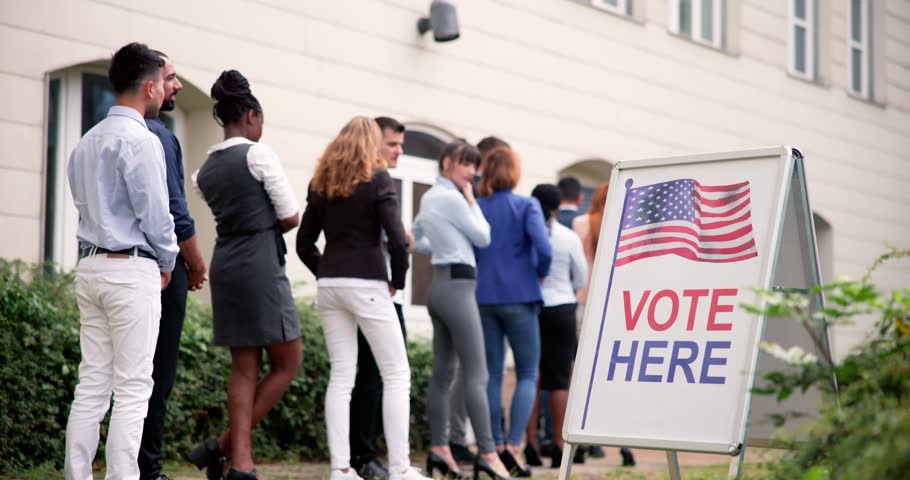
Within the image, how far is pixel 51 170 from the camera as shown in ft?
26.6

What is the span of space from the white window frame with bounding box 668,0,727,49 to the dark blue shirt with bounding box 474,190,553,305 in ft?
22.2

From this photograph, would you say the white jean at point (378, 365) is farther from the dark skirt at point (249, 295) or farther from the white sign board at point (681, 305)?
the white sign board at point (681, 305)

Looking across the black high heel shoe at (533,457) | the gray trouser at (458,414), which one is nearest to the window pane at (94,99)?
the gray trouser at (458,414)

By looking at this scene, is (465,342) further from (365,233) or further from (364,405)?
(365,233)

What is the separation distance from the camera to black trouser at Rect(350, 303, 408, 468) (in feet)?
21.2

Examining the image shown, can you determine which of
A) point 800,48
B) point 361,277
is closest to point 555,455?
point 361,277

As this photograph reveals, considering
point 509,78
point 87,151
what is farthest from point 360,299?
point 509,78

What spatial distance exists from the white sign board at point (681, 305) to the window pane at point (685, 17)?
9.34m

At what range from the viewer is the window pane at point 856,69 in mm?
16797

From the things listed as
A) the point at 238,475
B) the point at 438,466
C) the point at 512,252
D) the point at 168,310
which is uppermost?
the point at 512,252

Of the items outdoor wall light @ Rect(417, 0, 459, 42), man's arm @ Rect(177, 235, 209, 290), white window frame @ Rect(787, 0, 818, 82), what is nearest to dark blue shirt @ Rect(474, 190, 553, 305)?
man's arm @ Rect(177, 235, 209, 290)

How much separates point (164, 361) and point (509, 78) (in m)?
6.63

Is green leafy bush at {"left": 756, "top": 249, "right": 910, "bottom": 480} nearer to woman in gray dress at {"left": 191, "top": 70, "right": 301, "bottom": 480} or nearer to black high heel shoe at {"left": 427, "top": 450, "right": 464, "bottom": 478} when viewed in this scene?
woman in gray dress at {"left": 191, "top": 70, "right": 301, "bottom": 480}

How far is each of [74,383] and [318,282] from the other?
160cm
